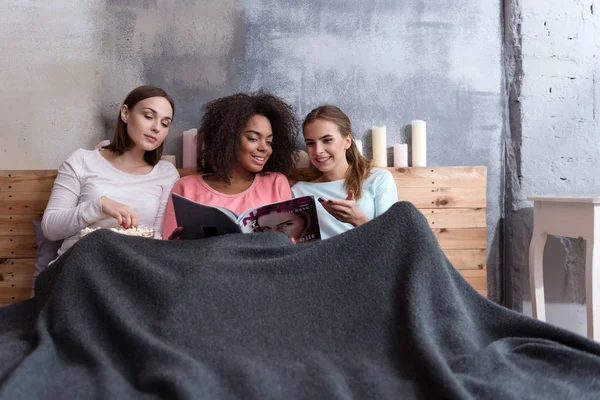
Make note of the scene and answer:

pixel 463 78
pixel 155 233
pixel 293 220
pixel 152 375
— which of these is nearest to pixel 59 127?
pixel 155 233

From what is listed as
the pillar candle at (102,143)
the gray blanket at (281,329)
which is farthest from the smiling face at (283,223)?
the pillar candle at (102,143)

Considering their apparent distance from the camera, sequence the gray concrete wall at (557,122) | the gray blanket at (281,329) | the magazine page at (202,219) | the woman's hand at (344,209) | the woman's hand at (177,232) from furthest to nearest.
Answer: the gray concrete wall at (557,122)
the woman's hand at (344,209)
the woman's hand at (177,232)
the magazine page at (202,219)
the gray blanket at (281,329)

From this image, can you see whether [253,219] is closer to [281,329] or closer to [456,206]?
[281,329]

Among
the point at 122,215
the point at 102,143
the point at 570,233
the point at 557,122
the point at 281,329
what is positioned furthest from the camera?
the point at 557,122

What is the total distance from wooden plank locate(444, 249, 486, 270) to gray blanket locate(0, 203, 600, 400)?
0.91 m

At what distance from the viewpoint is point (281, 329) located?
100 cm

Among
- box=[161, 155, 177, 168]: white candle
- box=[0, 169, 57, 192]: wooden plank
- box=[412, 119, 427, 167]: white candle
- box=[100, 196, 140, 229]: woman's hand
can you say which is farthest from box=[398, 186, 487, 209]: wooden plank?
box=[0, 169, 57, 192]: wooden plank

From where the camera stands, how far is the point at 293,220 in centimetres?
136

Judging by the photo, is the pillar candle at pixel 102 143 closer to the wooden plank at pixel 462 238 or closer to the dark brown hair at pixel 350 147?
the dark brown hair at pixel 350 147

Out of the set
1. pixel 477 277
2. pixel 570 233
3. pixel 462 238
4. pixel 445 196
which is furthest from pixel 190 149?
pixel 570 233

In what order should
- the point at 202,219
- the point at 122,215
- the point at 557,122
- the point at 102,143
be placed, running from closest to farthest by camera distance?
the point at 202,219 < the point at 122,215 < the point at 102,143 < the point at 557,122

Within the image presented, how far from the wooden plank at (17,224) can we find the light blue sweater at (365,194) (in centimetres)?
98

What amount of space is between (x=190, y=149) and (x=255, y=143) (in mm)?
303

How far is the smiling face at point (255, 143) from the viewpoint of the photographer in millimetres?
1880
